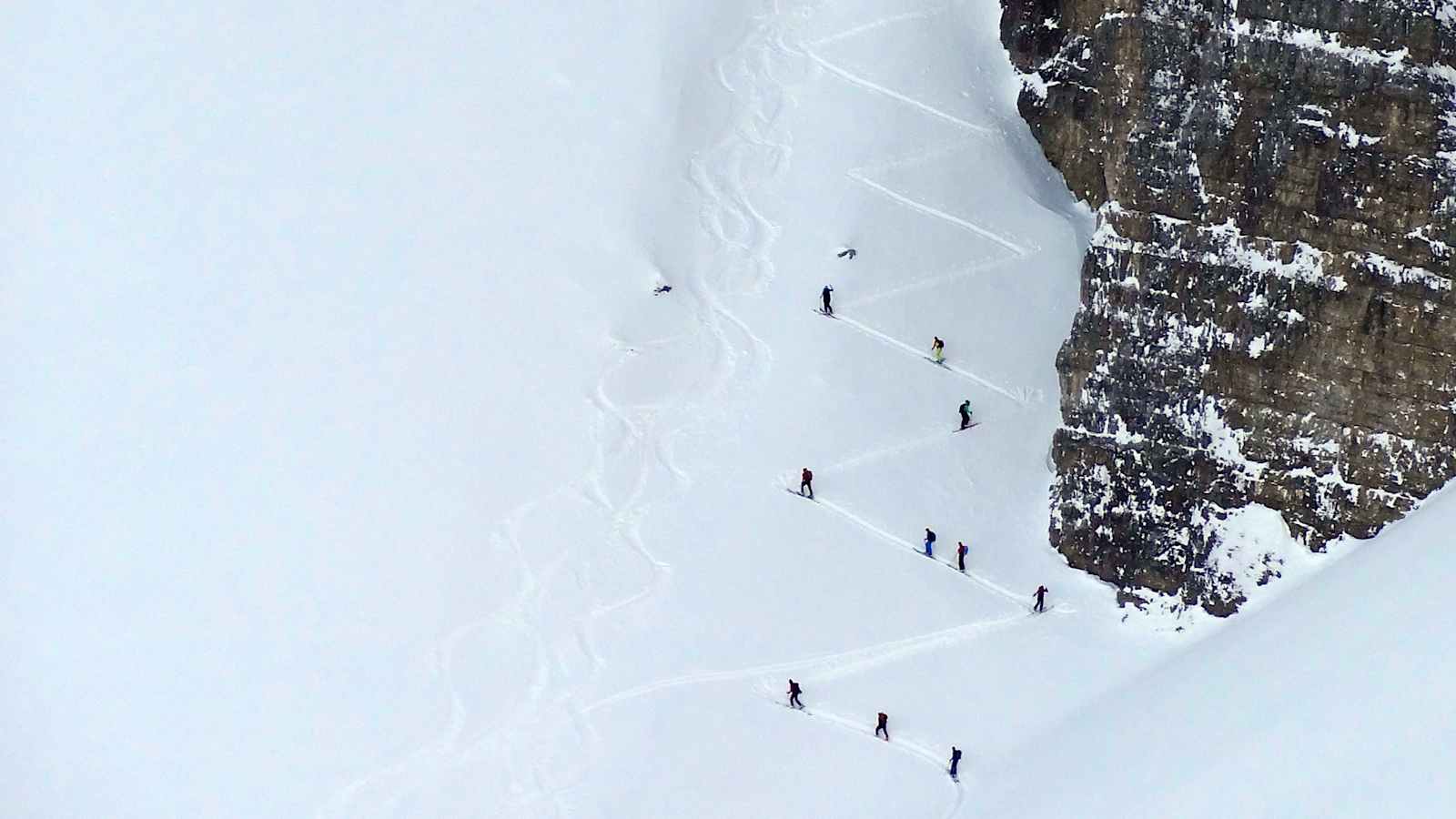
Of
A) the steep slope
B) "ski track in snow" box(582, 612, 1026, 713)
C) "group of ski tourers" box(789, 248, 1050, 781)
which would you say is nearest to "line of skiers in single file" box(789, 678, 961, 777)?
"group of ski tourers" box(789, 248, 1050, 781)

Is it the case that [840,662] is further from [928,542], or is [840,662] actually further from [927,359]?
[927,359]

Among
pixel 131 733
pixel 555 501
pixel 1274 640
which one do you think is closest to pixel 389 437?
pixel 555 501

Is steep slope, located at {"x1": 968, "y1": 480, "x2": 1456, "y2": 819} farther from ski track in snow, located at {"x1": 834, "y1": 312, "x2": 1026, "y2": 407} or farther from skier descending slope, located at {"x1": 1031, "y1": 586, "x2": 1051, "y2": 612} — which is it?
ski track in snow, located at {"x1": 834, "y1": 312, "x2": 1026, "y2": 407}

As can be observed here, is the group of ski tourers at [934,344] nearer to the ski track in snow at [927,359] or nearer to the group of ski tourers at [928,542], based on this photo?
the group of ski tourers at [928,542]

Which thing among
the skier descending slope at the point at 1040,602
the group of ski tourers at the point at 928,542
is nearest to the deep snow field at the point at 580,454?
the skier descending slope at the point at 1040,602

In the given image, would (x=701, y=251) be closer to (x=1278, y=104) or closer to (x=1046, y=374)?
(x=1046, y=374)

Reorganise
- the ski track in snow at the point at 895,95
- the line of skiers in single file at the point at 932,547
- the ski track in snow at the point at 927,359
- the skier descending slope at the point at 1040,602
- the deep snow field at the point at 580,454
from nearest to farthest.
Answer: the deep snow field at the point at 580,454 < the skier descending slope at the point at 1040,602 < the line of skiers in single file at the point at 932,547 < the ski track in snow at the point at 927,359 < the ski track in snow at the point at 895,95
